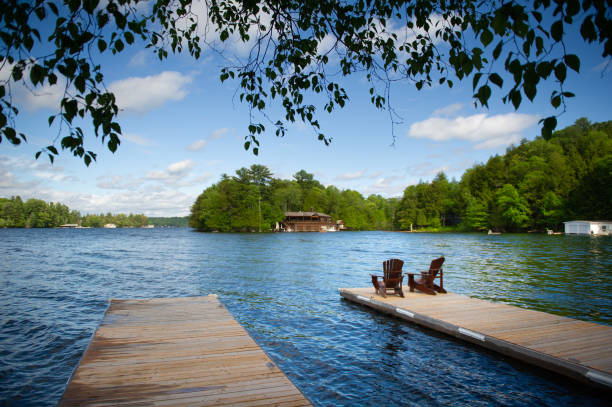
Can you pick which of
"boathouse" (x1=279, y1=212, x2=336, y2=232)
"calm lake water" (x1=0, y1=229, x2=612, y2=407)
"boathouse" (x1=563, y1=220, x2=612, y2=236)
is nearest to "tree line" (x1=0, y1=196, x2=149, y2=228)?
"boathouse" (x1=279, y1=212, x2=336, y2=232)

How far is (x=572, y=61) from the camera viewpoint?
86.2 inches

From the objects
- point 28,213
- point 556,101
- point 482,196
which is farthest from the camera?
point 28,213

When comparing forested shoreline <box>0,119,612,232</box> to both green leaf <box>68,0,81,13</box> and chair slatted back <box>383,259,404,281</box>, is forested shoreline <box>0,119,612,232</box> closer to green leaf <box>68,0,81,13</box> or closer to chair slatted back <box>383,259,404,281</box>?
chair slatted back <box>383,259,404,281</box>

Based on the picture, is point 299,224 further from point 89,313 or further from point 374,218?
point 89,313

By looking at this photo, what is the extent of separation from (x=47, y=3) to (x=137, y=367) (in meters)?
4.29

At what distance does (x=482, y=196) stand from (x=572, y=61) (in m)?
96.3

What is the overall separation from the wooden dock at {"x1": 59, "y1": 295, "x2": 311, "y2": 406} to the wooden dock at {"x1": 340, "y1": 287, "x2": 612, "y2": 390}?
179 inches

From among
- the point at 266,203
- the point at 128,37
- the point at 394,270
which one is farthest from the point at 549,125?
the point at 266,203

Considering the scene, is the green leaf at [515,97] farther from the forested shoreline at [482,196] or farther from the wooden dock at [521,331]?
the forested shoreline at [482,196]

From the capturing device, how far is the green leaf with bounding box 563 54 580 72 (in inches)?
83.7

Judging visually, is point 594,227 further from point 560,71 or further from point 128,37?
point 128,37

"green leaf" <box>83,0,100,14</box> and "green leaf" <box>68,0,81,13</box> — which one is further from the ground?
"green leaf" <box>68,0,81,13</box>

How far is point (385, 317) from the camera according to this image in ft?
33.2

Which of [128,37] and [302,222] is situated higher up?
[128,37]
